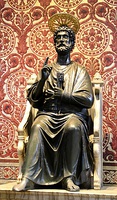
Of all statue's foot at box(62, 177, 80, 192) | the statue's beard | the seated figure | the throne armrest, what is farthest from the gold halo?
statue's foot at box(62, 177, 80, 192)

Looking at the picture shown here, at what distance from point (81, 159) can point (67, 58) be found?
87 cm

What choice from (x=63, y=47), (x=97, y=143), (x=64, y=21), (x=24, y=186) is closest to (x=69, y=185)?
(x=24, y=186)

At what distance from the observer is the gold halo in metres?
3.12

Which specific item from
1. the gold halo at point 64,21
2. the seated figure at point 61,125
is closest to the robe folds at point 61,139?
the seated figure at point 61,125

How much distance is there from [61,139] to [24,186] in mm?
416

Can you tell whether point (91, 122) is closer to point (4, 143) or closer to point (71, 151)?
point (71, 151)

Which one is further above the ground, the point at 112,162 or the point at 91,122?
the point at 91,122

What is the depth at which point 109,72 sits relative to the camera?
142 inches

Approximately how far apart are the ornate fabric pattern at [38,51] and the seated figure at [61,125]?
1.80ft

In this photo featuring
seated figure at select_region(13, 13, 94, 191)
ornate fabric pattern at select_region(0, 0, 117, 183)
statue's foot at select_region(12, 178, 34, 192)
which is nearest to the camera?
statue's foot at select_region(12, 178, 34, 192)

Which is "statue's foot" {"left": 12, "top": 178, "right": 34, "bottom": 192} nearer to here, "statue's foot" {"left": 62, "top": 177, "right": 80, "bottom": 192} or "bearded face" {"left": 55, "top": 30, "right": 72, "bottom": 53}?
"statue's foot" {"left": 62, "top": 177, "right": 80, "bottom": 192}

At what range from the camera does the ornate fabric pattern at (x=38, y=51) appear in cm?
360

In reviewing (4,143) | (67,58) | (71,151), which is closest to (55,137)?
(71,151)

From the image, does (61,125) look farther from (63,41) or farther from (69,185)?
(63,41)
